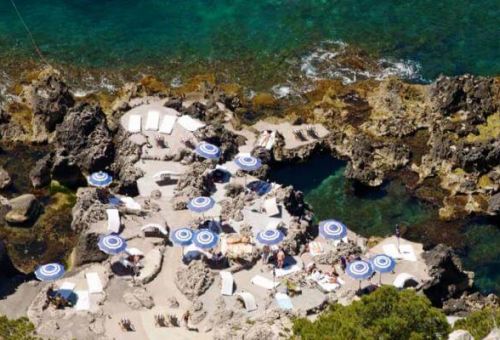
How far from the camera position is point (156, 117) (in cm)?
7844

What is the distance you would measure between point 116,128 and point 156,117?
155 inches

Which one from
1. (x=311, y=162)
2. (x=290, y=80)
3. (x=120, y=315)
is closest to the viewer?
(x=120, y=315)

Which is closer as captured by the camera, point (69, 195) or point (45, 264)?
point (45, 264)

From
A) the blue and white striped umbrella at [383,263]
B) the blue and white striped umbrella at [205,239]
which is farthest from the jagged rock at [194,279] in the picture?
the blue and white striped umbrella at [383,263]

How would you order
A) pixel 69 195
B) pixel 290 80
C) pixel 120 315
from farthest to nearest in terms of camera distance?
pixel 290 80, pixel 69 195, pixel 120 315

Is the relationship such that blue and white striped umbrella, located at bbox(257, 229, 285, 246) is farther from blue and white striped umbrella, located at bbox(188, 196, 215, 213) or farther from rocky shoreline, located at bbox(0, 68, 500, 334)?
blue and white striped umbrella, located at bbox(188, 196, 215, 213)

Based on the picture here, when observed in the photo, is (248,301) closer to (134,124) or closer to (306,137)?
(306,137)

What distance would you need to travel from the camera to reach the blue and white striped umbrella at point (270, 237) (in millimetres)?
63250

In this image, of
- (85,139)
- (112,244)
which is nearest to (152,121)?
(85,139)

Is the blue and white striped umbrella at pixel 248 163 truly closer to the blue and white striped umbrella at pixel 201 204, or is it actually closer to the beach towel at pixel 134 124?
the blue and white striped umbrella at pixel 201 204

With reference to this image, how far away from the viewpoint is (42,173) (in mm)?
73250

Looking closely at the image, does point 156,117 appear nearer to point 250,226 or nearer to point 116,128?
point 116,128

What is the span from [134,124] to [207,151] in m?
9.14

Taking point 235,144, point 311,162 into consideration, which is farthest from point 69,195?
point 311,162
